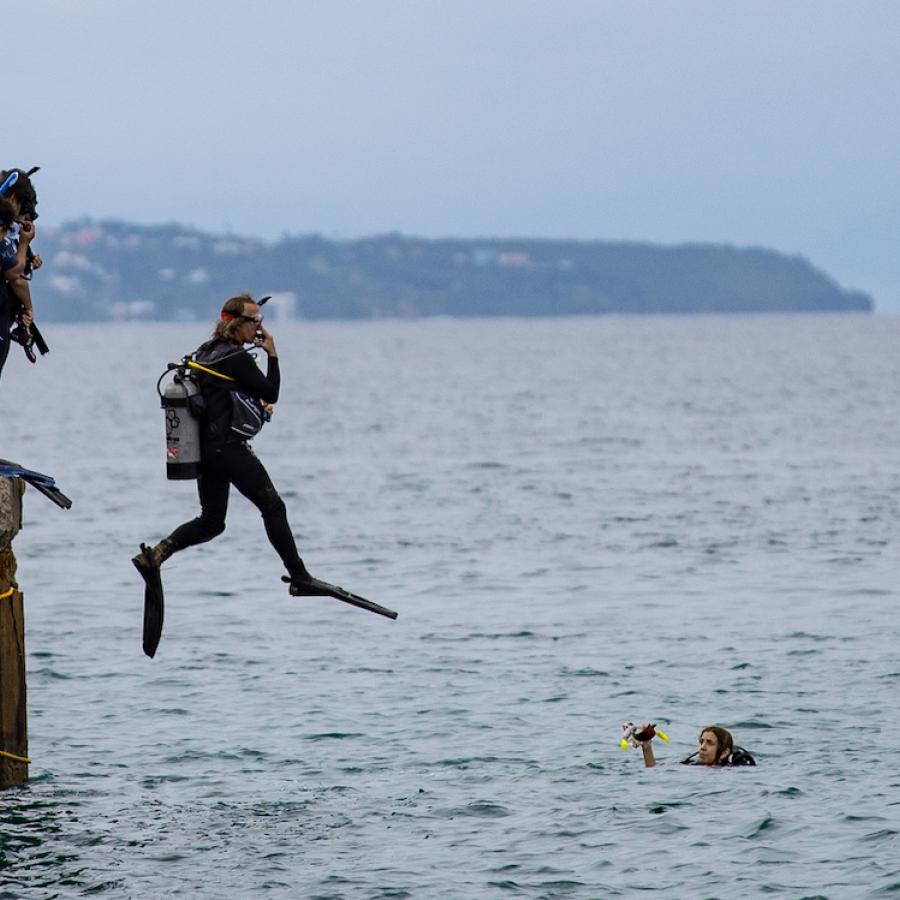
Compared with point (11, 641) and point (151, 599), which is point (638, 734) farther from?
point (11, 641)

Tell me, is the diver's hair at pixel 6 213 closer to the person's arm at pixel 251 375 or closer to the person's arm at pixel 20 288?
the person's arm at pixel 20 288

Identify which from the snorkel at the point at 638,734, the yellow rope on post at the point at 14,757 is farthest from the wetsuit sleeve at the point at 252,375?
the snorkel at the point at 638,734

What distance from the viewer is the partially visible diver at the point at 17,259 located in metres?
14.6

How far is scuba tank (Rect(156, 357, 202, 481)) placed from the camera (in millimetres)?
15094

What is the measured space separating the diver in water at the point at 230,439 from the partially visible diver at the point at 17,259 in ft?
4.75

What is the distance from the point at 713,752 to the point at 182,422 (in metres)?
7.41

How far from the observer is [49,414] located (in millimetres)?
97438

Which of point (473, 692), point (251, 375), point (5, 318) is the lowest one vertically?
point (473, 692)

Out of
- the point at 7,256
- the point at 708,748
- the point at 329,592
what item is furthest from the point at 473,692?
the point at 7,256

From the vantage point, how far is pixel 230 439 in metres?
15.3

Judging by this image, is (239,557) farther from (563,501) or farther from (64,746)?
(64,746)

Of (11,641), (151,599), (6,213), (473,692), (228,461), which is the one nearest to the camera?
(6,213)

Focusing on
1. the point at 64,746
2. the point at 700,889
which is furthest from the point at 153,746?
the point at 700,889

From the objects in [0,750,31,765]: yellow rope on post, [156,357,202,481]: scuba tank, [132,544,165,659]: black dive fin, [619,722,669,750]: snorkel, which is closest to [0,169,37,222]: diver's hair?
[156,357,202,481]: scuba tank
